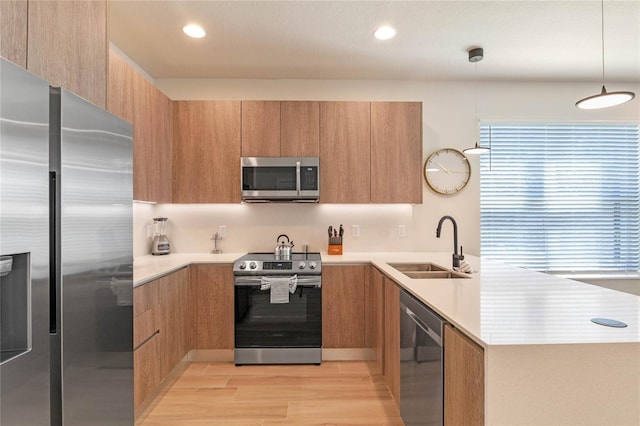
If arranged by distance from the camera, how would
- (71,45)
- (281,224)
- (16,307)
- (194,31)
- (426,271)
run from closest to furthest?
(16,307) → (71,45) → (194,31) → (426,271) → (281,224)

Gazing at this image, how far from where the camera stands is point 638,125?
3699mm

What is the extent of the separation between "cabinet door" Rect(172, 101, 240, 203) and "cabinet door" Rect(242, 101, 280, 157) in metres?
0.08

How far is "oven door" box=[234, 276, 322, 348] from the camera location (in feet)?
9.55

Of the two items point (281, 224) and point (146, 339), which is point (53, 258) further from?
point (281, 224)

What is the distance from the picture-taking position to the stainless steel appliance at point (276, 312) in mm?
2910

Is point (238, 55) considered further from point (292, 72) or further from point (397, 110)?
point (397, 110)

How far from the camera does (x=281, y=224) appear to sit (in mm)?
3568

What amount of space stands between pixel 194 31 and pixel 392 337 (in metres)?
2.67

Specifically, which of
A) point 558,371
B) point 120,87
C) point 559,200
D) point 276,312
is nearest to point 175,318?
point 276,312

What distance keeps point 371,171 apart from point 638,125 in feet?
10.0

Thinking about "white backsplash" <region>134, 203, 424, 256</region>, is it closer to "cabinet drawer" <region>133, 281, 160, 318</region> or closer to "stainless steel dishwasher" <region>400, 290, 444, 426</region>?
"cabinet drawer" <region>133, 281, 160, 318</region>

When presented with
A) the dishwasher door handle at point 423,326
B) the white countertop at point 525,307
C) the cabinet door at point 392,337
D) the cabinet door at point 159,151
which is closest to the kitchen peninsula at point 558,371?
the white countertop at point 525,307

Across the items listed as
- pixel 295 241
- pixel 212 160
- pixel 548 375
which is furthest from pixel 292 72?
pixel 548 375

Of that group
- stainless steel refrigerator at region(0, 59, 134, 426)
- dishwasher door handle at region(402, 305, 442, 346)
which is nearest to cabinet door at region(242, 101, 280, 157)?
stainless steel refrigerator at region(0, 59, 134, 426)
